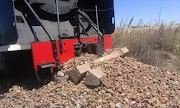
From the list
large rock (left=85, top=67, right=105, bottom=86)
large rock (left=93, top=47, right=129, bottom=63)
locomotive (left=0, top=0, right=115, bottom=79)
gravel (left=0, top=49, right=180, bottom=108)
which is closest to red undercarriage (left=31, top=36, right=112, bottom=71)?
locomotive (left=0, top=0, right=115, bottom=79)

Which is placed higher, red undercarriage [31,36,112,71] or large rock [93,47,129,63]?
red undercarriage [31,36,112,71]

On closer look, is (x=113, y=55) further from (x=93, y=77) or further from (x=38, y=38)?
(x=38, y=38)

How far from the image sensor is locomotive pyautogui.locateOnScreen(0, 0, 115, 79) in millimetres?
2305

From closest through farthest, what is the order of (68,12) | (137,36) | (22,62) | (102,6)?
(22,62) → (68,12) → (102,6) → (137,36)

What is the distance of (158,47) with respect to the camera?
16.9 feet

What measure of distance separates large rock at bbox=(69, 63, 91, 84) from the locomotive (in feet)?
1.02

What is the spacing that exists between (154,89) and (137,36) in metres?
3.01

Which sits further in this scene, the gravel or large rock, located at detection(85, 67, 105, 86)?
large rock, located at detection(85, 67, 105, 86)

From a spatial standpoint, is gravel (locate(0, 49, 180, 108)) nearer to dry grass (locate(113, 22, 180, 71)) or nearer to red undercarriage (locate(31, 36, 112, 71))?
red undercarriage (locate(31, 36, 112, 71))

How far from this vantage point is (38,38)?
2.92 meters

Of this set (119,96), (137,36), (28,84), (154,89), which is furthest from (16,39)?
(137,36)

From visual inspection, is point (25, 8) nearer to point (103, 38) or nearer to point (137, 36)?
point (103, 38)

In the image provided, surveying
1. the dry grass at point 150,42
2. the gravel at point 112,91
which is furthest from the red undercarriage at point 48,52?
the dry grass at point 150,42

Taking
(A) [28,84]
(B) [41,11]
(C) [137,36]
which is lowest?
(A) [28,84]
